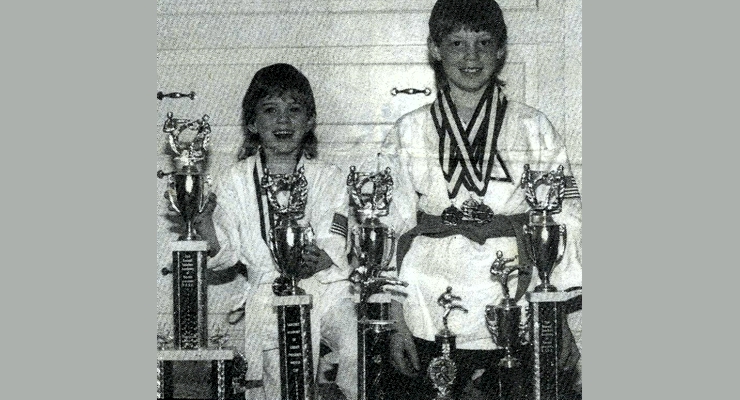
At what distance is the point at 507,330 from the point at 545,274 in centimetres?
32

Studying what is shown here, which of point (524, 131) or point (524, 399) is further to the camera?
point (524, 131)

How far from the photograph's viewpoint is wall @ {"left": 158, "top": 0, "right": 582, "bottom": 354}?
7.14 meters

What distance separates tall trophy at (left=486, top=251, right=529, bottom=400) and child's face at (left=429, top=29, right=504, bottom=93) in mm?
859

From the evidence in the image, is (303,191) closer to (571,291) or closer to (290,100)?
(290,100)

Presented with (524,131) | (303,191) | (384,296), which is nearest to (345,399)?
(384,296)

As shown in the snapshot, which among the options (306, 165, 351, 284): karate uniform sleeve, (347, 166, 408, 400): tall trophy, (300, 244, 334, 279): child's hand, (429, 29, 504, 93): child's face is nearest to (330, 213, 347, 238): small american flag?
(306, 165, 351, 284): karate uniform sleeve

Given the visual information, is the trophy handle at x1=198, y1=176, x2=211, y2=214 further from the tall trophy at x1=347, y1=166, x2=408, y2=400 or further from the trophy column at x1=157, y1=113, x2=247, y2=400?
the tall trophy at x1=347, y1=166, x2=408, y2=400

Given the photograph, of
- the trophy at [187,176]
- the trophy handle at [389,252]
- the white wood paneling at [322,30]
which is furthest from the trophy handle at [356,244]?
the white wood paneling at [322,30]

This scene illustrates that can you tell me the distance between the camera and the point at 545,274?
6645 millimetres

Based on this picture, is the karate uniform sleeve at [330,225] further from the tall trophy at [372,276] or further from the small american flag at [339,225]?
the tall trophy at [372,276]

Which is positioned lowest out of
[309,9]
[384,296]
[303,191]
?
[384,296]

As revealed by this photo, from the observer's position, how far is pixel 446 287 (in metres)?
6.98

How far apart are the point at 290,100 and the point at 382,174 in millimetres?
726

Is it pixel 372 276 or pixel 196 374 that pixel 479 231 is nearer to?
pixel 372 276
